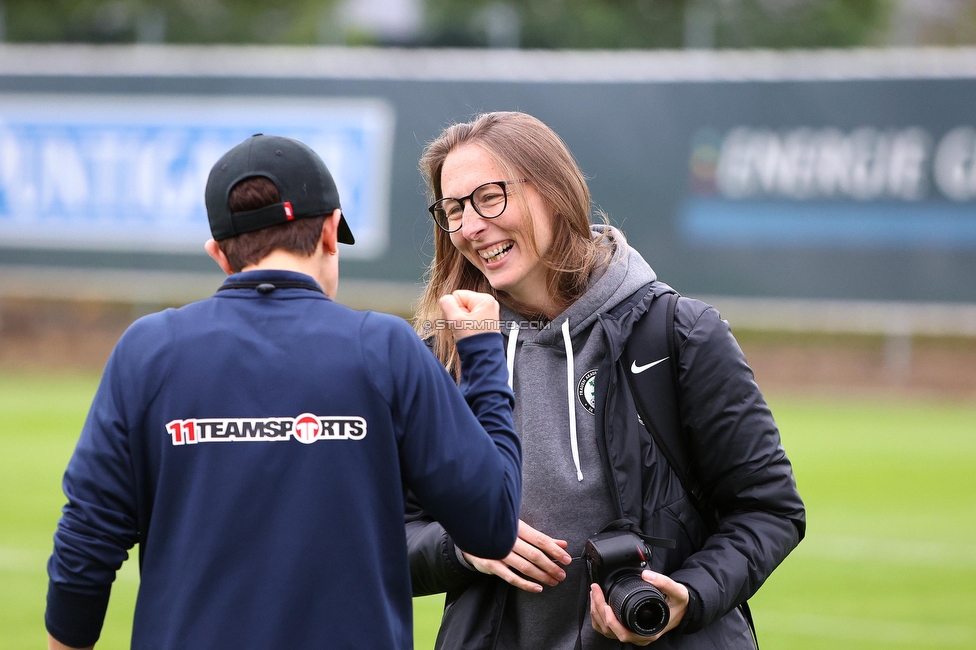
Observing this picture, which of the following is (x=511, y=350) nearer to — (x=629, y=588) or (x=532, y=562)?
(x=532, y=562)

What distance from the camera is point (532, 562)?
271 cm

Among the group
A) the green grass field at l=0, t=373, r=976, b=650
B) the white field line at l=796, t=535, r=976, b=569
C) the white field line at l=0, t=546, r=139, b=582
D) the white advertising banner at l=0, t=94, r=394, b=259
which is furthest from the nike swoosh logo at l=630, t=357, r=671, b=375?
the white advertising banner at l=0, t=94, r=394, b=259

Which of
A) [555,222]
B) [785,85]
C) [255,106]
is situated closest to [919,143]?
[785,85]

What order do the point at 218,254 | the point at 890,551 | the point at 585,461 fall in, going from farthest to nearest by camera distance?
1. the point at 890,551
2. the point at 585,461
3. the point at 218,254

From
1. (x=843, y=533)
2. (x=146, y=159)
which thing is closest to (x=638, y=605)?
(x=843, y=533)

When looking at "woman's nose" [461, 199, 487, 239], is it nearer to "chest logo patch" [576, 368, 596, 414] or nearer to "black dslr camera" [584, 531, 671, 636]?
"chest logo patch" [576, 368, 596, 414]

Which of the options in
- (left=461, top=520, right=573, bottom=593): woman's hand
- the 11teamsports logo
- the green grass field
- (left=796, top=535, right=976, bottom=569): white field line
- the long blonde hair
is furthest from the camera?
(left=796, top=535, right=976, bottom=569): white field line

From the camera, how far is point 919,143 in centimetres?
1755

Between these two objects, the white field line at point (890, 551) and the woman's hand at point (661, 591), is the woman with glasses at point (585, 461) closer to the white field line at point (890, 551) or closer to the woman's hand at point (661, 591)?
the woman's hand at point (661, 591)

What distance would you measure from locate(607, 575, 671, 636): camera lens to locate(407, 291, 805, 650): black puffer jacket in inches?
3.6

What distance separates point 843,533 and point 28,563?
549 cm

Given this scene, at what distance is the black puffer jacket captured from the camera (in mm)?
2719

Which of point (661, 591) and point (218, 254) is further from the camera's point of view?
point (661, 591)

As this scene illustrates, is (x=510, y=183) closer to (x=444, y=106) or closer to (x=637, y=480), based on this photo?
(x=637, y=480)
